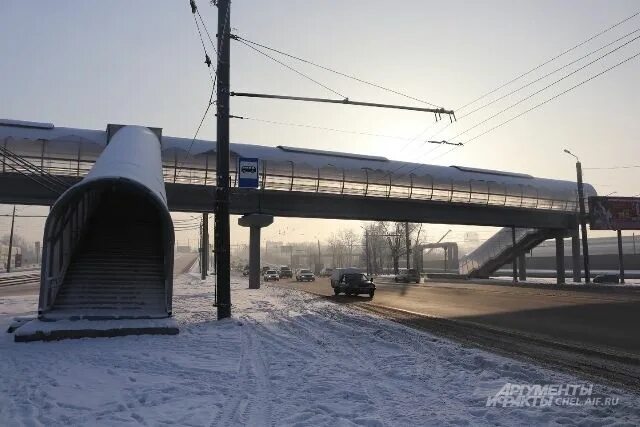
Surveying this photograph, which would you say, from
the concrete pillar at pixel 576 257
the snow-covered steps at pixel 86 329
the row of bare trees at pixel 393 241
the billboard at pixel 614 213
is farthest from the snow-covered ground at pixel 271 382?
the row of bare trees at pixel 393 241

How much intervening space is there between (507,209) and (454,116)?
100ft

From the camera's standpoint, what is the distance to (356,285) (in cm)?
2723

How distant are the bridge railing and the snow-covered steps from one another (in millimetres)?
18965

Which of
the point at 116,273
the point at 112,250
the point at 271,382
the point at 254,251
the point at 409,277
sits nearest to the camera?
the point at 271,382

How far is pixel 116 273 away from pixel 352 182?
23552 millimetres

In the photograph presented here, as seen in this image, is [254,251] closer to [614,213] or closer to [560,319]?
[560,319]

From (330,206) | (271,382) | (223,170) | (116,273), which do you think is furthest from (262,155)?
(271,382)

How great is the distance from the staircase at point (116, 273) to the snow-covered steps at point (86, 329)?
23.6 inches

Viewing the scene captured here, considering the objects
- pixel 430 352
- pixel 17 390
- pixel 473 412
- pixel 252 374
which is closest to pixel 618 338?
pixel 430 352

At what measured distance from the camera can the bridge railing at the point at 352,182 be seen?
31688 mm

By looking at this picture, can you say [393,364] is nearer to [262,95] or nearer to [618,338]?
[618,338]

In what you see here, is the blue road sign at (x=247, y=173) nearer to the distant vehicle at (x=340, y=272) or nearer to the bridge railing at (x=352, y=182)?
the distant vehicle at (x=340, y=272)

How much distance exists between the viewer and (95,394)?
6836 millimetres

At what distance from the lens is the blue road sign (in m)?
16.1
